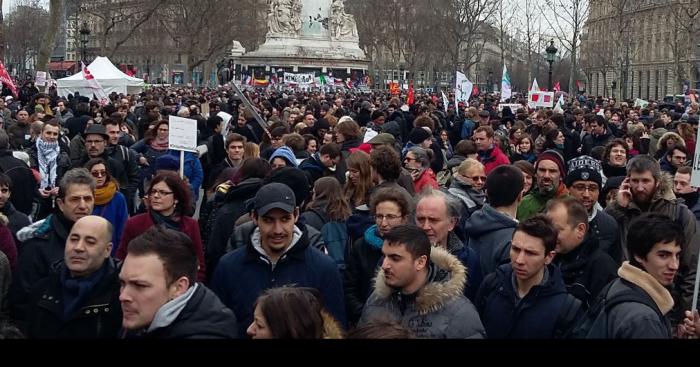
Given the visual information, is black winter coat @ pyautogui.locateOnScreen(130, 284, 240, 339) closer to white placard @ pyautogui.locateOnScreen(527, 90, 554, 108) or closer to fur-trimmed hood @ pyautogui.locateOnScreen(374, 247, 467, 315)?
fur-trimmed hood @ pyautogui.locateOnScreen(374, 247, 467, 315)

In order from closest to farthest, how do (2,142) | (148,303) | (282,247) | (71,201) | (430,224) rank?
(148,303), (282,247), (430,224), (71,201), (2,142)

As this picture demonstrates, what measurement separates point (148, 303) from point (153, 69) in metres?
115

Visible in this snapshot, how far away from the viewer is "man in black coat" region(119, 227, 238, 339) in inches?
132

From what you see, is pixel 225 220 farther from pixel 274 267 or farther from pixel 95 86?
pixel 95 86

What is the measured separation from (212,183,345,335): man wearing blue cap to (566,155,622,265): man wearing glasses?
5.07ft

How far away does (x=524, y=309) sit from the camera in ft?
13.8

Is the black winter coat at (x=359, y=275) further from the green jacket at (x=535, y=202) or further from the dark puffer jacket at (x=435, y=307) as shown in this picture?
the green jacket at (x=535, y=202)

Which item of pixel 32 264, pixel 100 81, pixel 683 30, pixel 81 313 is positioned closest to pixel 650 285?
pixel 81 313

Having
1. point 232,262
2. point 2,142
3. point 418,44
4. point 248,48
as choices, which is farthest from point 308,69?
point 232,262

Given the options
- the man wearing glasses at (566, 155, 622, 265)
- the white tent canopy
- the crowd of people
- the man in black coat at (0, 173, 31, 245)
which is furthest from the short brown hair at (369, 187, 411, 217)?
the white tent canopy

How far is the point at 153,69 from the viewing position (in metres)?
115

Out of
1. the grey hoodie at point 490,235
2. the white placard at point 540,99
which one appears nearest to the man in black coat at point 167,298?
the grey hoodie at point 490,235

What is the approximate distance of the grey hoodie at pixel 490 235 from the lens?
17.1 feet

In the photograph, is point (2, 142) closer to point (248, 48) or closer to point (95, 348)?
point (95, 348)
